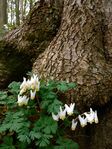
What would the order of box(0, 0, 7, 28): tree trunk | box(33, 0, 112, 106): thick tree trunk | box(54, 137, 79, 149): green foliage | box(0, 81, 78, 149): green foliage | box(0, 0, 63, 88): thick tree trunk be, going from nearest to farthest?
box(0, 81, 78, 149): green foliage → box(54, 137, 79, 149): green foliage → box(33, 0, 112, 106): thick tree trunk → box(0, 0, 63, 88): thick tree trunk → box(0, 0, 7, 28): tree trunk

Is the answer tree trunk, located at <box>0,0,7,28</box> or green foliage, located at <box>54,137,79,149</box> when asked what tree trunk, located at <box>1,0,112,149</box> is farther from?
tree trunk, located at <box>0,0,7,28</box>

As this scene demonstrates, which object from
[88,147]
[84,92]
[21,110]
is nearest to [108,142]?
[88,147]

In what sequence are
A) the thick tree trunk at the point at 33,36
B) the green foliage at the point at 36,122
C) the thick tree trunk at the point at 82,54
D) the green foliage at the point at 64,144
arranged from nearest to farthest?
the green foliage at the point at 36,122
the green foliage at the point at 64,144
the thick tree trunk at the point at 82,54
the thick tree trunk at the point at 33,36

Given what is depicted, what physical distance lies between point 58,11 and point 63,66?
119 centimetres

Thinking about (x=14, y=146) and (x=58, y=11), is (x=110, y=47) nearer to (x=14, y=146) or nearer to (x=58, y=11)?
(x=58, y=11)

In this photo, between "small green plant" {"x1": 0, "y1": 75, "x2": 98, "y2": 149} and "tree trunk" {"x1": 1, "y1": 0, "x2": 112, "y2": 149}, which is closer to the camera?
"small green plant" {"x1": 0, "y1": 75, "x2": 98, "y2": 149}

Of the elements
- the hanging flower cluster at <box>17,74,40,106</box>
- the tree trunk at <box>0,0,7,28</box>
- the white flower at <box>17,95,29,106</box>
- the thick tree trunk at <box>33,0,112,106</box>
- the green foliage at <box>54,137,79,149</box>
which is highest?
the tree trunk at <box>0,0,7,28</box>

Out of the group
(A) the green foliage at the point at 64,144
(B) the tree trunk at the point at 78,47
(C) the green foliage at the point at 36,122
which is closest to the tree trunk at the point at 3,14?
(B) the tree trunk at the point at 78,47

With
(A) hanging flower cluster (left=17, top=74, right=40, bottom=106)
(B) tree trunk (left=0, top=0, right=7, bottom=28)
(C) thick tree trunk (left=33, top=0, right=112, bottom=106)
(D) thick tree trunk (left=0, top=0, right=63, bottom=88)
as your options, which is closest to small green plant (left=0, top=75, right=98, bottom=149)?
(A) hanging flower cluster (left=17, top=74, right=40, bottom=106)

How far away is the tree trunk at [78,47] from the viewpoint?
4203 millimetres

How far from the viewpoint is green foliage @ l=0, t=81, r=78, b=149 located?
3242 millimetres

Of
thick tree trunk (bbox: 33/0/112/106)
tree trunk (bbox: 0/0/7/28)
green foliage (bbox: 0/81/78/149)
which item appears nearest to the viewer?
green foliage (bbox: 0/81/78/149)

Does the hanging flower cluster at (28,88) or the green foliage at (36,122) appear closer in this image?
the green foliage at (36,122)

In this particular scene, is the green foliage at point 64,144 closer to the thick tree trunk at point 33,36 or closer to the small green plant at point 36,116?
the small green plant at point 36,116
